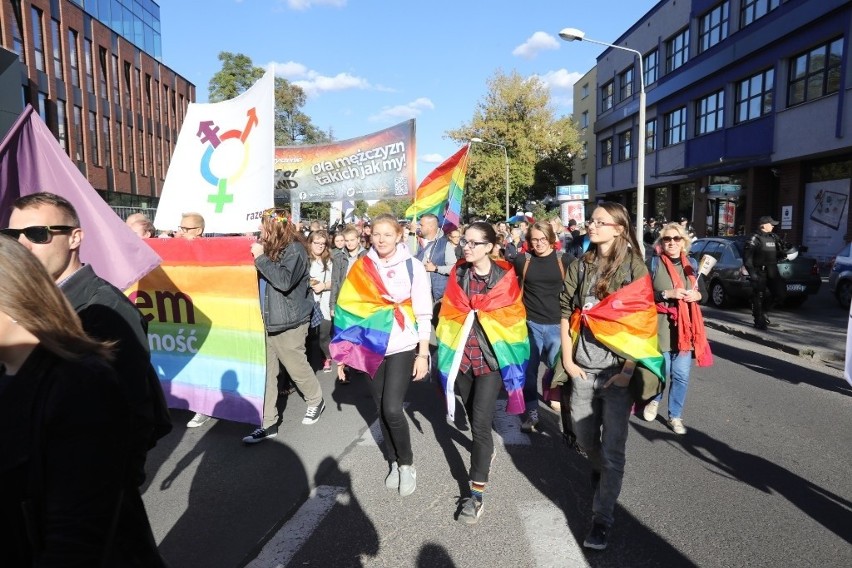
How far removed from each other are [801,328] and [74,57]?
34.8 metres

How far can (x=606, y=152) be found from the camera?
40219 millimetres

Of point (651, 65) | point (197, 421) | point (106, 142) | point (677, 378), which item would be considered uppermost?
point (651, 65)

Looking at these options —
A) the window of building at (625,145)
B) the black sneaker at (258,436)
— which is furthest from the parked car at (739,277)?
the window of building at (625,145)

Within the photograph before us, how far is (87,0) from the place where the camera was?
3394 centimetres

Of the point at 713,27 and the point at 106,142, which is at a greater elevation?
the point at 713,27

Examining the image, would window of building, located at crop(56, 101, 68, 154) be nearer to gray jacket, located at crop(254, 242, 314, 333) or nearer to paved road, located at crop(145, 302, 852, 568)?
paved road, located at crop(145, 302, 852, 568)

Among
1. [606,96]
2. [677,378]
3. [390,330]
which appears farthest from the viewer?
[606,96]

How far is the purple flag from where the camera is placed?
3043 millimetres

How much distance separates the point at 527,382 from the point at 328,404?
213cm

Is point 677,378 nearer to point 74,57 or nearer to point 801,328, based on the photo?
point 801,328

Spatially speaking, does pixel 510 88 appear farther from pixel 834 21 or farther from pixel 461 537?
pixel 461 537

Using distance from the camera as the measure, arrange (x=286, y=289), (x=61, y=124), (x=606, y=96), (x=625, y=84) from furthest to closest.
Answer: (x=606, y=96), (x=625, y=84), (x=61, y=124), (x=286, y=289)

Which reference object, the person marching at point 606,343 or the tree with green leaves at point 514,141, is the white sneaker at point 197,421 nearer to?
the person marching at point 606,343

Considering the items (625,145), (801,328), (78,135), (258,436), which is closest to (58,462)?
(258,436)
